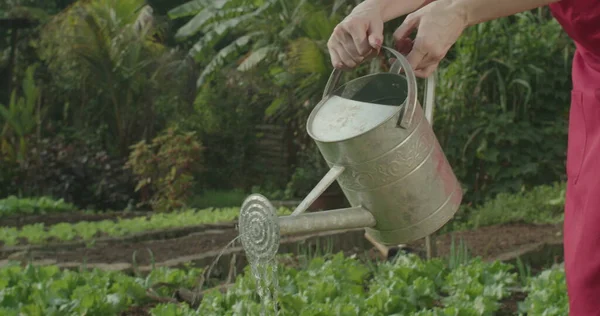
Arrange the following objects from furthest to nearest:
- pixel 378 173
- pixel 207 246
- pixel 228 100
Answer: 1. pixel 228 100
2. pixel 207 246
3. pixel 378 173

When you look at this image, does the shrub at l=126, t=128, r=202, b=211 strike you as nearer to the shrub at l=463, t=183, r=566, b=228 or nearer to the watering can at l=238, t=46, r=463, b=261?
the shrub at l=463, t=183, r=566, b=228

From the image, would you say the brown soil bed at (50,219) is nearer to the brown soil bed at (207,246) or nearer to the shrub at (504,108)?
the brown soil bed at (207,246)

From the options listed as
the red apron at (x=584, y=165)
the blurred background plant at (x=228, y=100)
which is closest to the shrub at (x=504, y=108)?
the blurred background plant at (x=228, y=100)

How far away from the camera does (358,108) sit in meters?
1.79

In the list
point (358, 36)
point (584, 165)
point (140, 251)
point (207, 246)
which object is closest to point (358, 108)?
point (358, 36)

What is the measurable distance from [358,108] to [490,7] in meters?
0.34

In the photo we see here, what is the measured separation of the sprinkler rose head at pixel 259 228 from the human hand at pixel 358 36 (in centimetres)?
34

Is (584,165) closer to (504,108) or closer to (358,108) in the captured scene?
(358,108)

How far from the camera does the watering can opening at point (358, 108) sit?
1710 millimetres

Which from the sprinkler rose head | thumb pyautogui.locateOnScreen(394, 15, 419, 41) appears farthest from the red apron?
the sprinkler rose head

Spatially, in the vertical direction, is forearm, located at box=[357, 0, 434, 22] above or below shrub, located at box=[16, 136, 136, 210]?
above

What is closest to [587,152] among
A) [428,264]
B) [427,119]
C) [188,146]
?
[427,119]

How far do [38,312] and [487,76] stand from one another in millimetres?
6276

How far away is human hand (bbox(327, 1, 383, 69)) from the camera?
68.3 inches
